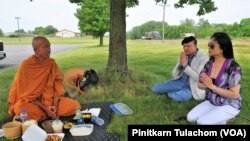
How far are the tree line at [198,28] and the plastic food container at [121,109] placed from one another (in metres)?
19.6

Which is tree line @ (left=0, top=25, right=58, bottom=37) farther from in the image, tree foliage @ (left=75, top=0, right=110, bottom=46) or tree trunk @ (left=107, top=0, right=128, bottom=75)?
tree trunk @ (left=107, top=0, right=128, bottom=75)

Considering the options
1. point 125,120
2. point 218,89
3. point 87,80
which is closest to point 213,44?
point 218,89

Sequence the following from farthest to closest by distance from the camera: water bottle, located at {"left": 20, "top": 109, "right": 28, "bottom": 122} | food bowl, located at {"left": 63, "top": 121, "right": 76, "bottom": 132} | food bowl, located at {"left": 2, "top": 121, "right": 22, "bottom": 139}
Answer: water bottle, located at {"left": 20, "top": 109, "right": 28, "bottom": 122} → food bowl, located at {"left": 63, "top": 121, "right": 76, "bottom": 132} → food bowl, located at {"left": 2, "top": 121, "right": 22, "bottom": 139}

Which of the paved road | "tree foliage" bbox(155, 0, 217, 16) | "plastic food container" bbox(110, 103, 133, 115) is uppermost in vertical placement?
"tree foliage" bbox(155, 0, 217, 16)

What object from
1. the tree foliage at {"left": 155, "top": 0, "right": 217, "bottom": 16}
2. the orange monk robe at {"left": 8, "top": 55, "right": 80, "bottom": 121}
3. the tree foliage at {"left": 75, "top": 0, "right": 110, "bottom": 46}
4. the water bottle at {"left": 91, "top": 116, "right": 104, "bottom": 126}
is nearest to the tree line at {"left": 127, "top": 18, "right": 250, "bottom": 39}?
the tree foliage at {"left": 75, "top": 0, "right": 110, "bottom": 46}

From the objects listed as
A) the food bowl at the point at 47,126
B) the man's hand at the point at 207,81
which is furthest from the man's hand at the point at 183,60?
the food bowl at the point at 47,126

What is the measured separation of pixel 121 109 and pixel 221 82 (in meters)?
2.10

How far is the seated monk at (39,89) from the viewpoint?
5.47 metres

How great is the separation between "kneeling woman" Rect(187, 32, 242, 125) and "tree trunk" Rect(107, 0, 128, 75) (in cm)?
423

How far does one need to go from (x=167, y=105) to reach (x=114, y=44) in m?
3.10

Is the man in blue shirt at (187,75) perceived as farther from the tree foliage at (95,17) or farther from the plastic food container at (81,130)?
the tree foliage at (95,17)

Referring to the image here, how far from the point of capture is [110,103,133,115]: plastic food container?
5.96 meters

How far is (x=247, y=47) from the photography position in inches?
908

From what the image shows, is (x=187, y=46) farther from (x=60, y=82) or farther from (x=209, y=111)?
(x=60, y=82)
